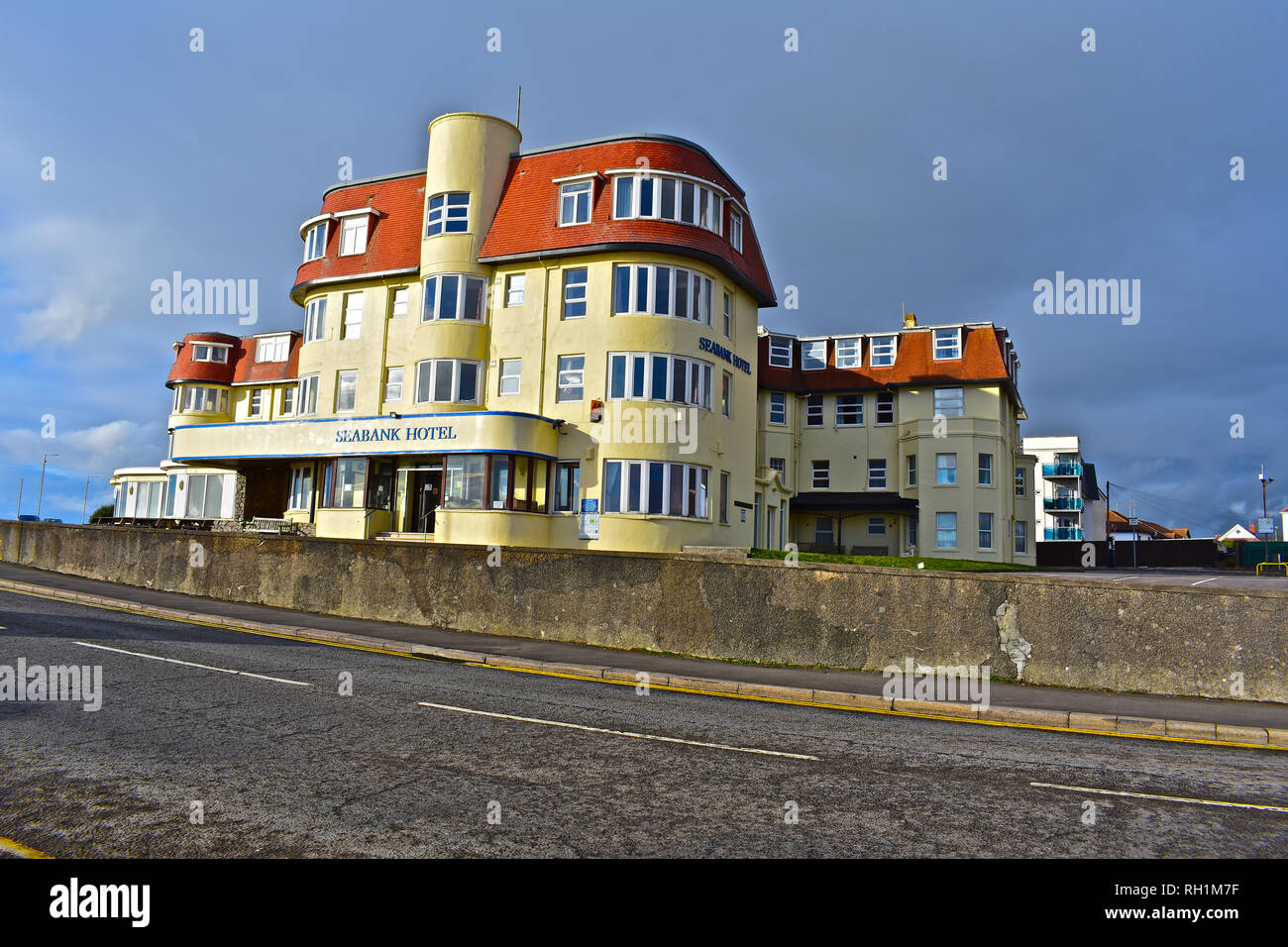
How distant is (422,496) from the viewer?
30781 millimetres

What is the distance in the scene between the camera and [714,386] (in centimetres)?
2983

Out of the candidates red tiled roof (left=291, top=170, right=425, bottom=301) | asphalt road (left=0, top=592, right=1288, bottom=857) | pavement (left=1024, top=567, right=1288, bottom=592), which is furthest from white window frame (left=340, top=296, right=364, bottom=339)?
pavement (left=1024, top=567, right=1288, bottom=592)

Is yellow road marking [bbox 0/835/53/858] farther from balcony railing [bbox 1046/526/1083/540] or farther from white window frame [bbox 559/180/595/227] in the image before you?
balcony railing [bbox 1046/526/1083/540]

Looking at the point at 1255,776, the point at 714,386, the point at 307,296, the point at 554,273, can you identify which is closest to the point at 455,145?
the point at 554,273

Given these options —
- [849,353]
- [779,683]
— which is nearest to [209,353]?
[849,353]

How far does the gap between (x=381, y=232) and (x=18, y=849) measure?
31.8 meters

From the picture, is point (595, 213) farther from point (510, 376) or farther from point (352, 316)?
point (352, 316)

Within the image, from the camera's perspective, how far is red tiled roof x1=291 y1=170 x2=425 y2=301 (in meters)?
32.5

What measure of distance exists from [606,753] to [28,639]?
10.6 metres

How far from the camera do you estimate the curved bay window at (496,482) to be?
2745 cm

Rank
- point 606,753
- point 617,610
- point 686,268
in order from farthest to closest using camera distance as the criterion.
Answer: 1. point 686,268
2. point 617,610
3. point 606,753

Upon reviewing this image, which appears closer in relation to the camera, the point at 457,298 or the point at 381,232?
the point at 457,298
